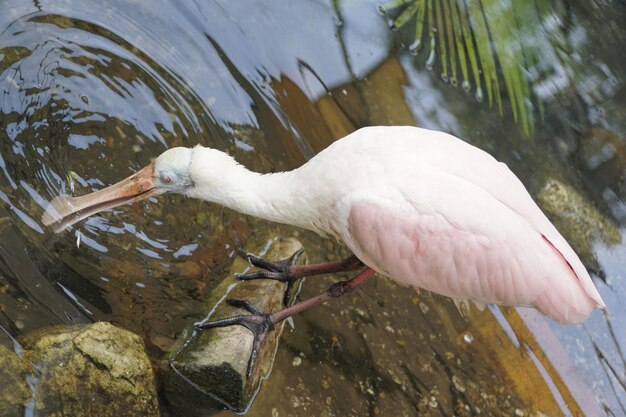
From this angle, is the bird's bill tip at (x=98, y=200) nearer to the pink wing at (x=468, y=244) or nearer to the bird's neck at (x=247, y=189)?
the bird's neck at (x=247, y=189)

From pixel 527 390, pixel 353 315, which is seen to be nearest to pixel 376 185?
pixel 353 315

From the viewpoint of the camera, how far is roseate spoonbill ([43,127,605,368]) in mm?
4172

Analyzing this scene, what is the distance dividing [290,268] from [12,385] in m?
1.86

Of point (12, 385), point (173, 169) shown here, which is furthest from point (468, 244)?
point (12, 385)

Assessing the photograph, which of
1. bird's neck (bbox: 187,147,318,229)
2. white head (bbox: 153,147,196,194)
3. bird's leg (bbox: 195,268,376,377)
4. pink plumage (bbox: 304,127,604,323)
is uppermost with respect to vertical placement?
white head (bbox: 153,147,196,194)

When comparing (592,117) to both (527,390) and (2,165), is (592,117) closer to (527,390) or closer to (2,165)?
(527,390)

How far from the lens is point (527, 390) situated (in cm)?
498

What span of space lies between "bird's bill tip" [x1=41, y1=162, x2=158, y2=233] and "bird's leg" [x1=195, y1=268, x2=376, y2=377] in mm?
778

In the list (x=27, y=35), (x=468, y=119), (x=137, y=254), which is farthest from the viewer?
(x=468, y=119)

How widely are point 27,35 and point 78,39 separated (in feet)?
1.01

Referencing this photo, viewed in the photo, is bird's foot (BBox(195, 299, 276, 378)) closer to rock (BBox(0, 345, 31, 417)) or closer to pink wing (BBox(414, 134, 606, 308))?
rock (BBox(0, 345, 31, 417))

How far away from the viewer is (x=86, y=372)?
3760 millimetres

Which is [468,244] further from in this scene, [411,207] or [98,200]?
[98,200]

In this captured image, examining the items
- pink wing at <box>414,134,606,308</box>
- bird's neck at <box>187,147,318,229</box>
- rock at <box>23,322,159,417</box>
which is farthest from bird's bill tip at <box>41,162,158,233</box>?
pink wing at <box>414,134,606,308</box>
